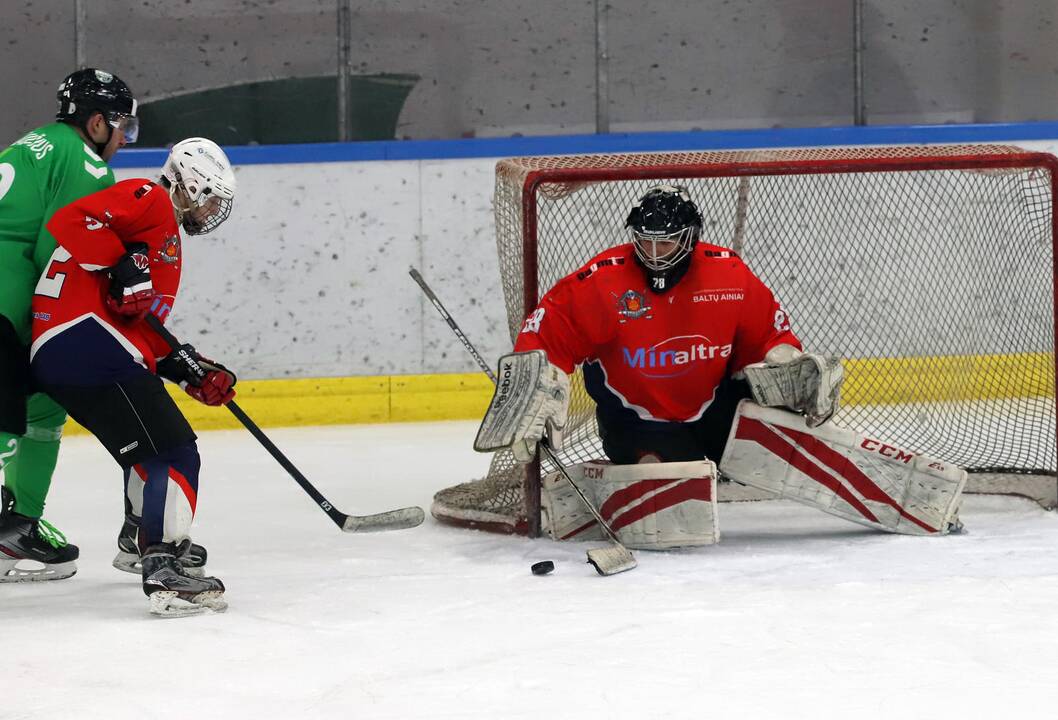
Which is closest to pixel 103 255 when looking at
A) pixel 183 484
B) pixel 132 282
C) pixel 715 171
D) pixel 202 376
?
pixel 132 282

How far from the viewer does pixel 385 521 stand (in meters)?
3.56

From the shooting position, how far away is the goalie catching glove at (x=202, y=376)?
3066mm

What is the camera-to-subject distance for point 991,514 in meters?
3.78

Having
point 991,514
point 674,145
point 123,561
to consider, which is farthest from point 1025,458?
point 123,561

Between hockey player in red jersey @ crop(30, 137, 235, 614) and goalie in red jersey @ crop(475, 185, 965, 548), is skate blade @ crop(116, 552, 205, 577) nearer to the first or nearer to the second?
hockey player in red jersey @ crop(30, 137, 235, 614)

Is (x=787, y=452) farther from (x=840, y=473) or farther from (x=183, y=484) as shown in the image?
(x=183, y=484)

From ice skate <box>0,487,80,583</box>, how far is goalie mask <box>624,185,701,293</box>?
139 centimetres

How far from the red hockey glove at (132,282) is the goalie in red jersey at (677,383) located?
81cm

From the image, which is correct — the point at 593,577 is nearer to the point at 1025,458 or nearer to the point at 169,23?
the point at 1025,458

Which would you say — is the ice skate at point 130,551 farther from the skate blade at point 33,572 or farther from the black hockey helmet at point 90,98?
the black hockey helmet at point 90,98

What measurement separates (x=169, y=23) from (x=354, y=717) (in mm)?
4002

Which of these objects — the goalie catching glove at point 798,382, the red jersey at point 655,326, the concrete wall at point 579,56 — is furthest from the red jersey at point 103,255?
the concrete wall at point 579,56

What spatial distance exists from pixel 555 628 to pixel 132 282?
999 millimetres

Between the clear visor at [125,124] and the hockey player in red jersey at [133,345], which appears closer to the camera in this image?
the hockey player in red jersey at [133,345]
